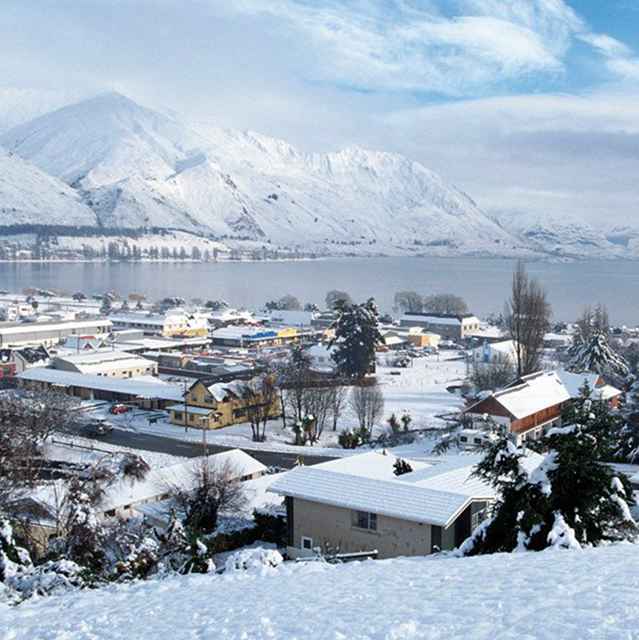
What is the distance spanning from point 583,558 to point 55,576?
346 centimetres

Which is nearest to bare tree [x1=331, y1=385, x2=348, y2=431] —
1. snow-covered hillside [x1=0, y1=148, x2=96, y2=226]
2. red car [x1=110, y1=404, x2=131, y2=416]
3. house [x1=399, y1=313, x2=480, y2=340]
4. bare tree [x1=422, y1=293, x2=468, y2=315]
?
red car [x1=110, y1=404, x2=131, y2=416]

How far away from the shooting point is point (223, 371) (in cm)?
2570

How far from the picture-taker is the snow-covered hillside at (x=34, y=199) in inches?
5856

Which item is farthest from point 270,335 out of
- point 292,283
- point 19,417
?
point 292,283

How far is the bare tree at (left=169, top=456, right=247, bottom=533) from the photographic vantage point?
10367 mm

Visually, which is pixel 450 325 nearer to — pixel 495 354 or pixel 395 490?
pixel 495 354

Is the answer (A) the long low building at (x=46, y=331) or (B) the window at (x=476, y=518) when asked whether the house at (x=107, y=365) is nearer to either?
(A) the long low building at (x=46, y=331)

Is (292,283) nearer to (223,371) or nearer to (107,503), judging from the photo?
(223,371)

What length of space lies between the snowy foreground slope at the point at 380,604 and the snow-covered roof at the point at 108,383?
15.6 metres

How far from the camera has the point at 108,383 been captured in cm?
2267

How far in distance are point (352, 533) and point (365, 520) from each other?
0.22 meters

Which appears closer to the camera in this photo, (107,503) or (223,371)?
(107,503)

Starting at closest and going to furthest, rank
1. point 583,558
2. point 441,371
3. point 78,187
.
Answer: point 583,558, point 441,371, point 78,187

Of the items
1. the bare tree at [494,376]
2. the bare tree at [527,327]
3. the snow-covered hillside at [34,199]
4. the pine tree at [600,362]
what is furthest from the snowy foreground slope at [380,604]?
the snow-covered hillside at [34,199]
